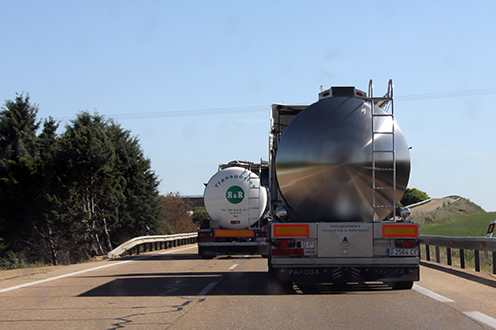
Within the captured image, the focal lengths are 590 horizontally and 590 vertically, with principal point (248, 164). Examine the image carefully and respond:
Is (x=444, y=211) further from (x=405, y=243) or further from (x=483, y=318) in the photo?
(x=483, y=318)

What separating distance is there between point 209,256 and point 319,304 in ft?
37.0

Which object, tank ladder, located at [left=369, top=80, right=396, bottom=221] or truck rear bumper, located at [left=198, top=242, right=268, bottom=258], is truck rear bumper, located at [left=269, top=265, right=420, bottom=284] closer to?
tank ladder, located at [left=369, top=80, right=396, bottom=221]

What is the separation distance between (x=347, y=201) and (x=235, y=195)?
10168mm

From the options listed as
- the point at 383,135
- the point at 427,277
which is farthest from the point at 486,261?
the point at 383,135

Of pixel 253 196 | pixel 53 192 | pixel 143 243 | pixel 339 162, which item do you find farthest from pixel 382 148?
pixel 53 192

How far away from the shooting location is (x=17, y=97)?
43.0 metres

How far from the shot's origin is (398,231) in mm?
9555

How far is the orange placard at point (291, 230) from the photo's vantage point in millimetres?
9648

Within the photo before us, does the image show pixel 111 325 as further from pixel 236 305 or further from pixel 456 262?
pixel 456 262

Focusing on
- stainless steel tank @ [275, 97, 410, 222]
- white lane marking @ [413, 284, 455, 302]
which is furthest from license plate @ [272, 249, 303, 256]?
white lane marking @ [413, 284, 455, 302]

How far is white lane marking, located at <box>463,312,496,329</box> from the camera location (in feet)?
22.9

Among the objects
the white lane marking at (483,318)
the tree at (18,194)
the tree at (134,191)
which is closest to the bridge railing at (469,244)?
the white lane marking at (483,318)

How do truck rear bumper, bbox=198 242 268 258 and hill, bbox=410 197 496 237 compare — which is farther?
hill, bbox=410 197 496 237

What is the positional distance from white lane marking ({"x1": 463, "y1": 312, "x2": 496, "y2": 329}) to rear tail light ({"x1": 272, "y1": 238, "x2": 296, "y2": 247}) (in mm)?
2990
